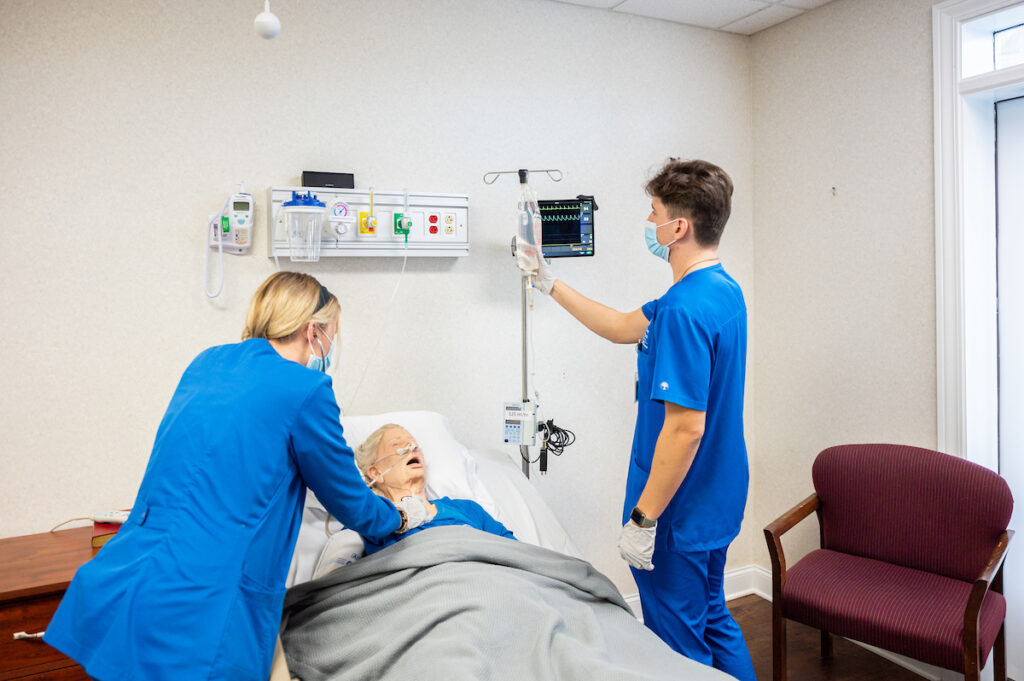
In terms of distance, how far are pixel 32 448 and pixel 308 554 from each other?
0.91 metres

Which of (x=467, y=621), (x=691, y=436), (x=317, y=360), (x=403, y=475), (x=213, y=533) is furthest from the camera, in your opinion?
(x=403, y=475)

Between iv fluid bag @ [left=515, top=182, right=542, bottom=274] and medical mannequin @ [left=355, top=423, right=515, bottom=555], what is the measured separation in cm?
69

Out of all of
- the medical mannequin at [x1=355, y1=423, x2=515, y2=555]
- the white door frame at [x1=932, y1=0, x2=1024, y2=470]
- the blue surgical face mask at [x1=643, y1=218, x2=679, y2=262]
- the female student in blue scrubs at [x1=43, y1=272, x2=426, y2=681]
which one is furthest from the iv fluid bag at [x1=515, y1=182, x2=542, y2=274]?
the white door frame at [x1=932, y1=0, x2=1024, y2=470]

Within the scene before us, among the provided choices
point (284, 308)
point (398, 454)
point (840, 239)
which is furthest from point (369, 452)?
point (840, 239)

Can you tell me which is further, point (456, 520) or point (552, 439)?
point (552, 439)

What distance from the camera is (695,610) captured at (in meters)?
1.95

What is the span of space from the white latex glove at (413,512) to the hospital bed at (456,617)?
12 centimetres

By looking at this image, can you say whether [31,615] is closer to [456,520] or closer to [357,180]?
[456,520]

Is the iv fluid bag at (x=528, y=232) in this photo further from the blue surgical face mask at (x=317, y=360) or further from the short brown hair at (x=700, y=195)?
the blue surgical face mask at (x=317, y=360)

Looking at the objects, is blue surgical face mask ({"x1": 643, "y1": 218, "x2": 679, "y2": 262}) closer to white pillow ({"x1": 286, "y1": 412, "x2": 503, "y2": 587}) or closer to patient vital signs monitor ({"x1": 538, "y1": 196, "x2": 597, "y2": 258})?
patient vital signs monitor ({"x1": 538, "y1": 196, "x2": 597, "y2": 258})

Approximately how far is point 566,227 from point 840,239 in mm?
1140

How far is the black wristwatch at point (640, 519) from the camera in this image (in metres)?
1.89

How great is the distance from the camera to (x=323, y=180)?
2.37 meters

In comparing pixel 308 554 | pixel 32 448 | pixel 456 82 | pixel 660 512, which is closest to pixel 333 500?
pixel 308 554
